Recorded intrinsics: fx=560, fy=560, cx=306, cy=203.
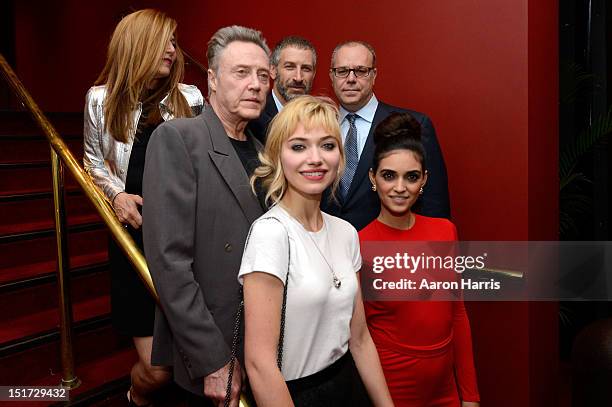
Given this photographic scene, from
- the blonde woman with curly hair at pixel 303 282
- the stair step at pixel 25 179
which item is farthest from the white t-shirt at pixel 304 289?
the stair step at pixel 25 179

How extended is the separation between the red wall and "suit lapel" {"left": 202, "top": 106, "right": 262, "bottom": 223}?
1544 mm

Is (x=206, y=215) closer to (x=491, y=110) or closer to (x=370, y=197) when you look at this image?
(x=370, y=197)

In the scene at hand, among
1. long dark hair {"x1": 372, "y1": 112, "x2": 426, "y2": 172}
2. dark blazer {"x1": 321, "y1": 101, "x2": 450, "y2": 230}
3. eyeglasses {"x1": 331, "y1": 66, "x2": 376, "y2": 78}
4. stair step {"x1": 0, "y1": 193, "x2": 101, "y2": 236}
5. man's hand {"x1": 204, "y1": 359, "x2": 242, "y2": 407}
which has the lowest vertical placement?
man's hand {"x1": 204, "y1": 359, "x2": 242, "y2": 407}

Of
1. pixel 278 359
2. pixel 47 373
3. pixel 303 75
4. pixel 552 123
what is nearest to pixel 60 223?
pixel 47 373

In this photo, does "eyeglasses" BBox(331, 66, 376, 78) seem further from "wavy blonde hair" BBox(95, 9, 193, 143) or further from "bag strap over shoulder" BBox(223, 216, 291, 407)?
"bag strap over shoulder" BBox(223, 216, 291, 407)

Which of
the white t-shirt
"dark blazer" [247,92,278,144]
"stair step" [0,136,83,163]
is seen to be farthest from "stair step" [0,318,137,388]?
"stair step" [0,136,83,163]

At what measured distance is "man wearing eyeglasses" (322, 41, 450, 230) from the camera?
243cm

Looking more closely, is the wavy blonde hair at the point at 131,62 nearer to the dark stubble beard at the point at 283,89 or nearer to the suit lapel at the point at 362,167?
the dark stubble beard at the point at 283,89

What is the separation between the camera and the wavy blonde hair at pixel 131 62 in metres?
2.15

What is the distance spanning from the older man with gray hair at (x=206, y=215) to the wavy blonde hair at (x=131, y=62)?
0.53m

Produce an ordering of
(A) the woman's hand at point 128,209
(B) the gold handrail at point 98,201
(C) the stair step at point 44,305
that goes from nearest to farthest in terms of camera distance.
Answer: (B) the gold handrail at point 98,201 → (A) the woman's hand at point 128,209 → (C) the stair step at point 44,305

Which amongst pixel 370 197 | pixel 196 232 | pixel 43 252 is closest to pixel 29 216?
pixel 43 252

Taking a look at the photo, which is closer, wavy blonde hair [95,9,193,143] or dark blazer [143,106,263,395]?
dark blazer [143,106,263,395]

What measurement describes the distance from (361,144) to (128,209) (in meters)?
1.09
